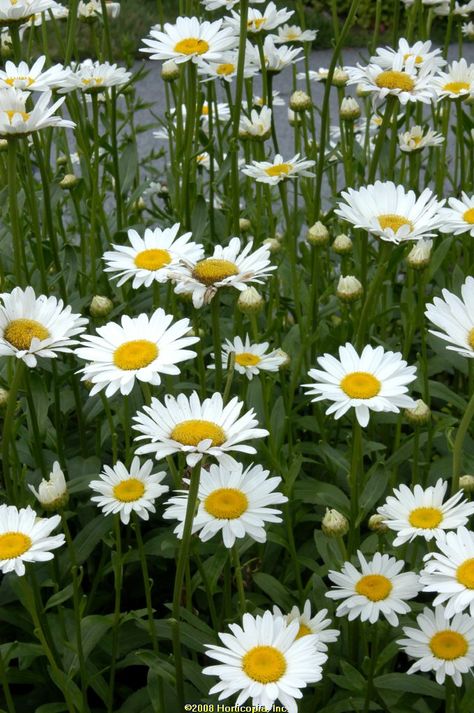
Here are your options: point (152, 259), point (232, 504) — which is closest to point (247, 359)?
point (152, 259)

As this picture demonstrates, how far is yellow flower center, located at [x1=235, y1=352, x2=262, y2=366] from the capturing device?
189 cm

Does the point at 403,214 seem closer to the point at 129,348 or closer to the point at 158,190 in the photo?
the point at 129,348

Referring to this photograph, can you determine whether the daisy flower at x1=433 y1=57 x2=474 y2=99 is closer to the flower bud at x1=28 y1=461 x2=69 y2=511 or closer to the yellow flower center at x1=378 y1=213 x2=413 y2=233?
the yellow flower center at x1=378 y1=213 x2=413 y2=233

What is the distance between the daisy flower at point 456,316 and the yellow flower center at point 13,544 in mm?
631

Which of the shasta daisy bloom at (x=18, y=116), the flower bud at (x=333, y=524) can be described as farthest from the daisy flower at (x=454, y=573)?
the shasta daisy bloom at (x=18, y=116)

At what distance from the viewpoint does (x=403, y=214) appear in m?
1.86

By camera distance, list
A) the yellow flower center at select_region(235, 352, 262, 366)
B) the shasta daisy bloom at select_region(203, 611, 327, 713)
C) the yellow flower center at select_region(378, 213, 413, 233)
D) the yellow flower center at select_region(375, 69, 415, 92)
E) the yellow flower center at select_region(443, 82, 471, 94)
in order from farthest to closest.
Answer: the yellow flower center at select_region(443, 82, 471, 94) < the yellow flower center at select_region(375, 69, 415, 92) < the yellow flower center at select_region(235, 352, 262, 366) < the yellow flower center at select_region(378, 213, 413, 233) < the shasta daisy bloom at select_region(203, 611, 327, 713)

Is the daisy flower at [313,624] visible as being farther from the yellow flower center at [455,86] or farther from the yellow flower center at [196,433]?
the yellow flower center at [455,86]

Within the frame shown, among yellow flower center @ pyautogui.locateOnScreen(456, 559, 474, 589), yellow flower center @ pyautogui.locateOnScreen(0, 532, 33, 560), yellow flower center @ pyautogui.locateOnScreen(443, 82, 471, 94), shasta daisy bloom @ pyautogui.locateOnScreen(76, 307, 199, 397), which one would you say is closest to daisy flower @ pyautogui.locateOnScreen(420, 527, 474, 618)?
yellow flower center @ pyautogui.locateOnScreen(456, 559, 474, 589)

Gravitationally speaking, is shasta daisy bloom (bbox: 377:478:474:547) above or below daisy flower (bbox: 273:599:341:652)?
above

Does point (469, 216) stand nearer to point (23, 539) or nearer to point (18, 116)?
point (18, 116)

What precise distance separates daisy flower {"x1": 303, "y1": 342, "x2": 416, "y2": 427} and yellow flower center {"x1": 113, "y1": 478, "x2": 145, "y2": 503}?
1.02 feet

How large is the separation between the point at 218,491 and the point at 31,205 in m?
0.77

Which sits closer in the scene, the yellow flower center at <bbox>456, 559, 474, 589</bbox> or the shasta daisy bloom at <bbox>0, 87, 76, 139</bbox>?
the yellow flower center at <bbox>456, 559, 474, 589</bbox>
